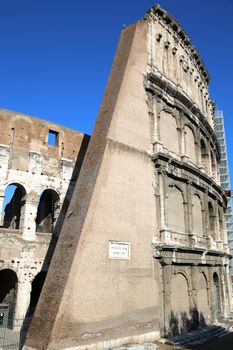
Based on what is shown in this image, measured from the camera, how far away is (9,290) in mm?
17000

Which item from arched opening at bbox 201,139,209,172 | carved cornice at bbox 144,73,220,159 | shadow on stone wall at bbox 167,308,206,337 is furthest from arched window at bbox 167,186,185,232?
arched opening at bbox 201,139,209,172

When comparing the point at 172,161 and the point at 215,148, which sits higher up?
the point at 215,148

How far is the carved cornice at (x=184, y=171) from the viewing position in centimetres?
1620

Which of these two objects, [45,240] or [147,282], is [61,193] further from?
[147,282]

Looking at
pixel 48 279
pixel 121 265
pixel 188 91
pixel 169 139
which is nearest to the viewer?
pixel 48 279

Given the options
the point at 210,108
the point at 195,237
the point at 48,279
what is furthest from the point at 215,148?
the point at 48,279

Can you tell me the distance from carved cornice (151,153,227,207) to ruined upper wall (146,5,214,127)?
17.2ft

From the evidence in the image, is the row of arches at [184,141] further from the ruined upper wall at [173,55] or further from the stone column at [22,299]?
the stone column at [22,299]

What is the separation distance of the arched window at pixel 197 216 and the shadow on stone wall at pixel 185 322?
437 centimetres

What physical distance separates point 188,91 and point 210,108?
6.08 meters

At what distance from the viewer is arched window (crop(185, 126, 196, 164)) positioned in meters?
20.3

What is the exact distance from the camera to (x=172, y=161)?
1692cm

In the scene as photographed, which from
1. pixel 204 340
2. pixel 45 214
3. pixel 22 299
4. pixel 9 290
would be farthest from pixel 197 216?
pixel 9 290

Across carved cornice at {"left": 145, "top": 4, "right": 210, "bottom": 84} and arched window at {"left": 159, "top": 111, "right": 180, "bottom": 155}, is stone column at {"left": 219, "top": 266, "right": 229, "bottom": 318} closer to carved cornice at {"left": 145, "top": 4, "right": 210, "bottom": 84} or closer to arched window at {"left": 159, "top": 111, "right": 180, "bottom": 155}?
arched window at {"left": 159, "top": 111, "right": 180, "bottom": 155}
